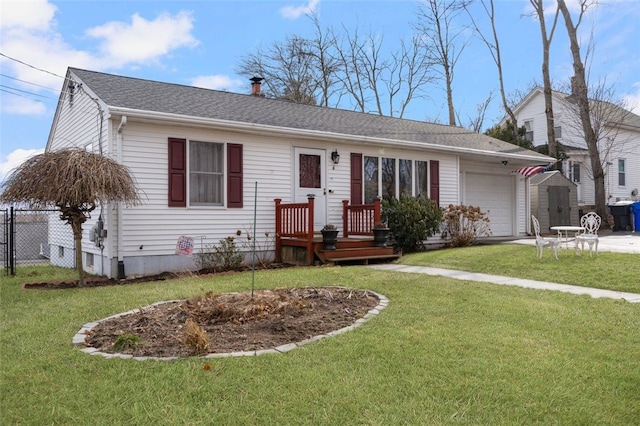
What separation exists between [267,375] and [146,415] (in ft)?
2.52

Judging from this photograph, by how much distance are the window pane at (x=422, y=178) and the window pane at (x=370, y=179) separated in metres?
1.41

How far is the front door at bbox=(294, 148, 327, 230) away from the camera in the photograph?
1020cm

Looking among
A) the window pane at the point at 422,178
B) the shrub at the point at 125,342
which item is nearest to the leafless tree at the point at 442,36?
the window pane at the point at 422,178

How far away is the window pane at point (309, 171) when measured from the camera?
10289 mm

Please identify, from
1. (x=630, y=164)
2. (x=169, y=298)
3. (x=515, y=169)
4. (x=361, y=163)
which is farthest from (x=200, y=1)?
(x=630, y=164)

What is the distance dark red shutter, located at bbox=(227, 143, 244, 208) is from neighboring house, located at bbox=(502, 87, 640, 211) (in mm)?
17720

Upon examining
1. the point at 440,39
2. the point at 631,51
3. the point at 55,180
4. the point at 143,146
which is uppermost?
the point at 440,39

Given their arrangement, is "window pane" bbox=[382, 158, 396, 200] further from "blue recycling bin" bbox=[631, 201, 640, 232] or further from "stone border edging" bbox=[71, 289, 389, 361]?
"blue recycling bin" bbox=[631, 201, 640, 232]

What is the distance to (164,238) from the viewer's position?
8.48 metres

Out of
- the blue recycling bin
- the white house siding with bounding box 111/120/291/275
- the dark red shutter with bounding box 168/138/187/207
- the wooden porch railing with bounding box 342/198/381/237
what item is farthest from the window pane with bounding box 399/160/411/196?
the blue recycling bin

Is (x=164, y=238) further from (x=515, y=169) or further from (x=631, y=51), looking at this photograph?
(x=631, y=51)

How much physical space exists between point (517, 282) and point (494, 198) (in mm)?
8431

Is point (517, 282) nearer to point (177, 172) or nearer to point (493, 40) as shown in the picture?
point (177, 172)

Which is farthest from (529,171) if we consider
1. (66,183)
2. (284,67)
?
(284,67)
